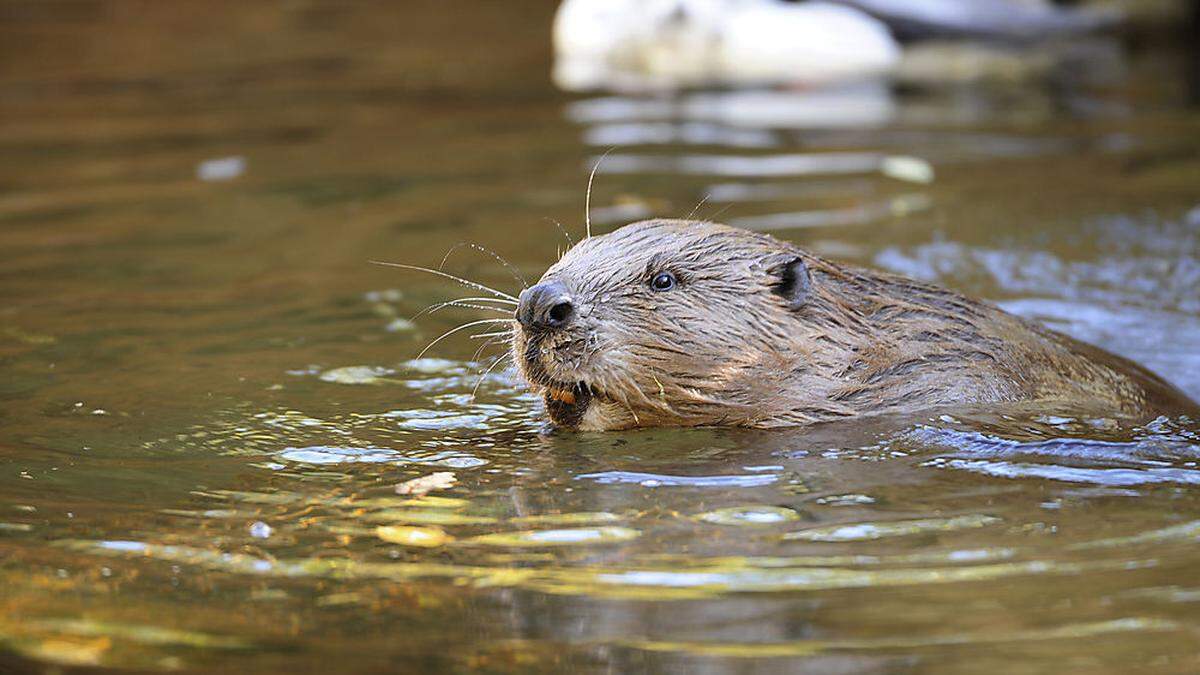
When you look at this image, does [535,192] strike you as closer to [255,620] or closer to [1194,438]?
[1194,438]

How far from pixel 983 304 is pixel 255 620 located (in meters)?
2.63

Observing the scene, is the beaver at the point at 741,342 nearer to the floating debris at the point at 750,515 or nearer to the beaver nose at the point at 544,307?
the beaver nose at the point at 544,307

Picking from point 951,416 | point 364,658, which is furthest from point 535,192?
point 364,658

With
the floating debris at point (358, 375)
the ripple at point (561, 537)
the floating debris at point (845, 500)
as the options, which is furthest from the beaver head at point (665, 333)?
the floating debris at point (358, 375)

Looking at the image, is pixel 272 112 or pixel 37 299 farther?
pixel 272 112

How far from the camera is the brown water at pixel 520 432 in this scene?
3.30 m

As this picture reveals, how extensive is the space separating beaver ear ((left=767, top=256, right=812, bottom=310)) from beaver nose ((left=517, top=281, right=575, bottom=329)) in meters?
0.63

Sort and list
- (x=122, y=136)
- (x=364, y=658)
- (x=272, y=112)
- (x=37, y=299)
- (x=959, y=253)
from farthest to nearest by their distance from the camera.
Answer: (x=272, y=112) → (x=122, y=136) → (x=959, y=253) → (x=37, y=299) → (x=364, y=658)

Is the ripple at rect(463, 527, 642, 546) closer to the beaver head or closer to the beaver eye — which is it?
the beaver head

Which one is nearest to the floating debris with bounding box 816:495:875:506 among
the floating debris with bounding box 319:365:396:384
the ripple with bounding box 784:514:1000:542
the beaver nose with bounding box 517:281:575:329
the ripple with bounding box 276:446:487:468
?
the ripple with bounding box 784:514:1000:542

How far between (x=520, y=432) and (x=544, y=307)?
63 cm

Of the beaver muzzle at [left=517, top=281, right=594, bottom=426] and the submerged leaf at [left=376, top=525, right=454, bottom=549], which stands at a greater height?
the beaver muzzle at [left=517, top=281, right=594, bottom=426]

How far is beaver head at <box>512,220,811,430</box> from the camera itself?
4559 mm

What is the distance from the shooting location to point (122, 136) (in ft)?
34.3
